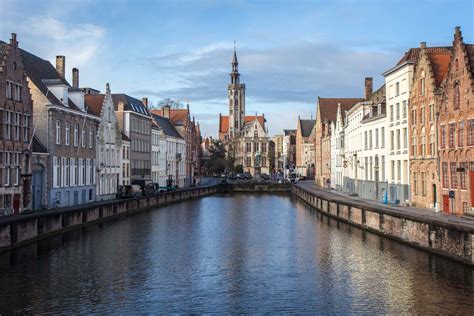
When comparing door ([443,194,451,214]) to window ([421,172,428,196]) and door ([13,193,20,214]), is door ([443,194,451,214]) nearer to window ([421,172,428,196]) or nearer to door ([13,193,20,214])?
window ([421,172,428,196])

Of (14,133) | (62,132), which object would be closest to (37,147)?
(62,132)

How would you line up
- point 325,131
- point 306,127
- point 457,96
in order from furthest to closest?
1. point 306,127
2. point 325,131
3. point 457,96

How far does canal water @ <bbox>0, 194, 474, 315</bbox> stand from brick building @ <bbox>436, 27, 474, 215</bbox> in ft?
16.7

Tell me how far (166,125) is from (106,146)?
3170cm

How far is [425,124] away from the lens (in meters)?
38.7

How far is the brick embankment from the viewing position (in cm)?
2449

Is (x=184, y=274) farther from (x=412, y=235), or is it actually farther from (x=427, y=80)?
(x=427, y=80)

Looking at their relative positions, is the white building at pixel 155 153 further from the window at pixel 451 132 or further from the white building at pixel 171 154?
the window at pixel 451 132

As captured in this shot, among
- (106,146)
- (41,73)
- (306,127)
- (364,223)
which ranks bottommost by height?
(364,223)

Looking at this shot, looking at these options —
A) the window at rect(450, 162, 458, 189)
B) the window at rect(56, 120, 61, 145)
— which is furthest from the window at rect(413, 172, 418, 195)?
the window at rect(56, 120, 61, 145)

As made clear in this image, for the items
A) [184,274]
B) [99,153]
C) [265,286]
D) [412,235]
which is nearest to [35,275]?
[184,274]

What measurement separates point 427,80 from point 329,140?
48.1 metres

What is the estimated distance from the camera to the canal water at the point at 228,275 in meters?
18.7

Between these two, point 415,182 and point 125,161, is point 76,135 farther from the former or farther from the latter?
point 415,182
